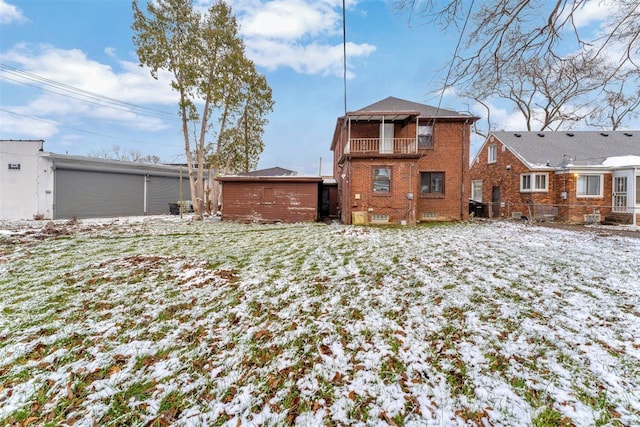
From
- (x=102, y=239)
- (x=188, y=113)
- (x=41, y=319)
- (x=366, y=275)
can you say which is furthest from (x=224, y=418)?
(x=188, y=113)

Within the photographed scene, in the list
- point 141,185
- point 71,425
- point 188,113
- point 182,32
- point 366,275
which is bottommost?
point 71,425

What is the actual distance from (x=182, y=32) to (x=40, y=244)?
45.2 ft

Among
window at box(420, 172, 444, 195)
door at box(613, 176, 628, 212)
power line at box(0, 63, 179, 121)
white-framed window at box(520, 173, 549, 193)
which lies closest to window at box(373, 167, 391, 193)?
window at box(420, 172, 444, 195)

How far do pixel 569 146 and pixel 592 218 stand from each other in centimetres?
558

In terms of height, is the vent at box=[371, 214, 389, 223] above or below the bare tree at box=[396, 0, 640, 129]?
below

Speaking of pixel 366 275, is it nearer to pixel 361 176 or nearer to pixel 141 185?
pixel 361 176

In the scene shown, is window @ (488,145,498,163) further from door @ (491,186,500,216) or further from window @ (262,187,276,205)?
window @ (262,187,276,205)

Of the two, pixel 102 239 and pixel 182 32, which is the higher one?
pixel 182 32

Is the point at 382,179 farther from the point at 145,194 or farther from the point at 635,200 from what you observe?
the point at 145,194

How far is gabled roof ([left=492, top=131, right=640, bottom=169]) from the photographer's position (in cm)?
1705

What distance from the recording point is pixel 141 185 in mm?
21297

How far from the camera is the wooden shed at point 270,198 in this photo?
16219 mm

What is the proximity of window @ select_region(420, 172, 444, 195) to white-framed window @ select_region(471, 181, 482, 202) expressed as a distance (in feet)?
27.4

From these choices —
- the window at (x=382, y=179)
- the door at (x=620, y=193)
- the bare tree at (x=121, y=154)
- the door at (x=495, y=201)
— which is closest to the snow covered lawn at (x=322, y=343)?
the window at (x=382, y=179)
